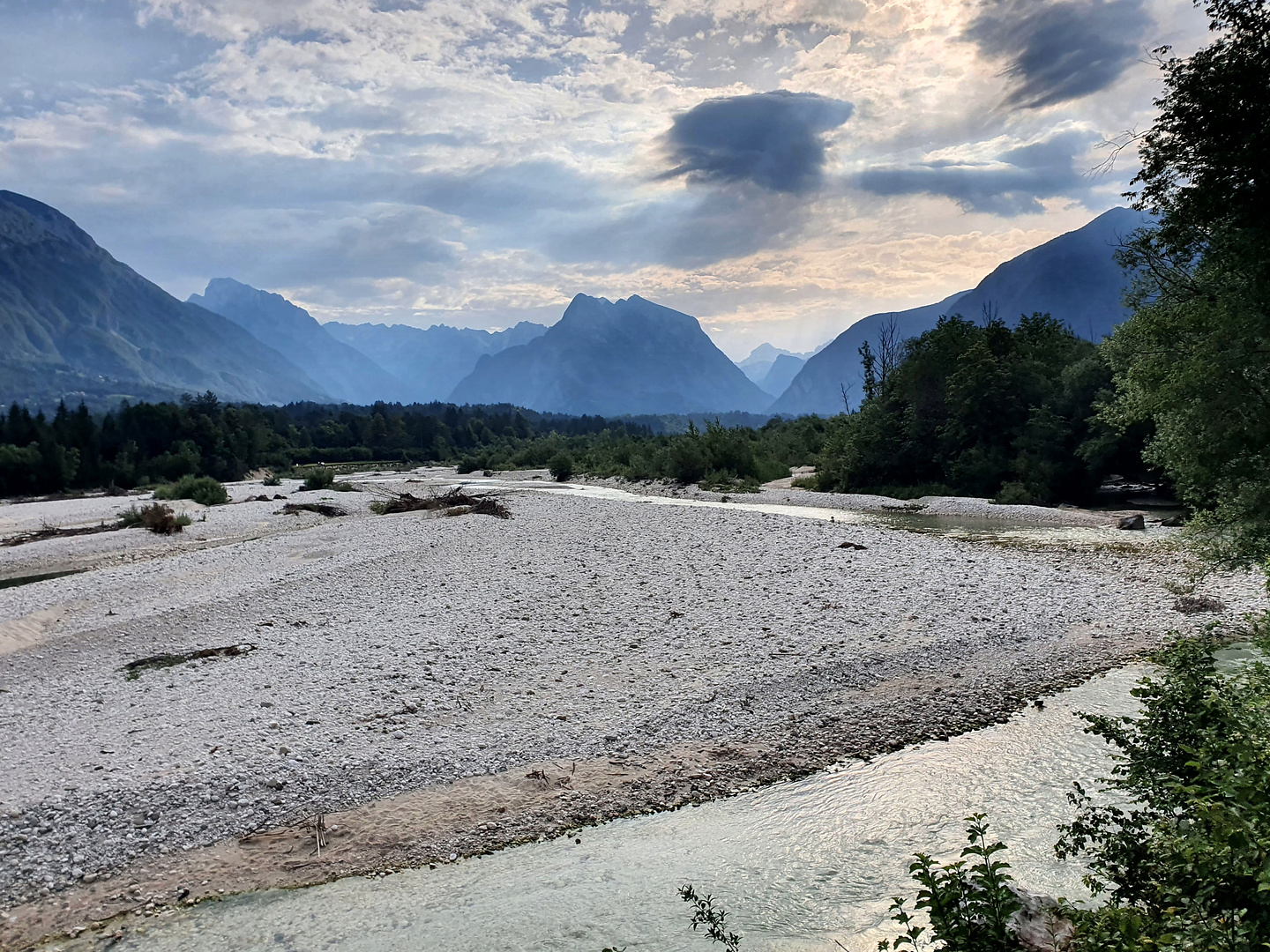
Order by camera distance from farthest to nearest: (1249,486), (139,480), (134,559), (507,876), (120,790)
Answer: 1. (139,480)
2. (134,559)
3. (1249,486)
4. (120,790)
5. (507,876)

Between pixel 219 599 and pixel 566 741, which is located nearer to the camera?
pixel 566 741

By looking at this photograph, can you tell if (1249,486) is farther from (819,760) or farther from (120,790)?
(120,790)

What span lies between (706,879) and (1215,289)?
593 inches

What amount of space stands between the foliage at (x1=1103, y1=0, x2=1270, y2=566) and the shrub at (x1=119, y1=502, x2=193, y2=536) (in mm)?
40357

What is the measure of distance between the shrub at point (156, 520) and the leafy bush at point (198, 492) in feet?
29.3

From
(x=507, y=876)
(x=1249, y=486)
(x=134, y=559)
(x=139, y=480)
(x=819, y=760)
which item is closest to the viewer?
(x=507, y=876)

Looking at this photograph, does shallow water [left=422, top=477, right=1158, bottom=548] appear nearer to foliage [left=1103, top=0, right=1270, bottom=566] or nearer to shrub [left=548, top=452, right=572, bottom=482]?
foliage [left=1103, top=0, right=1270, bottom=566]

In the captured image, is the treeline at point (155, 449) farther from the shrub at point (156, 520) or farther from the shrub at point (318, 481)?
the shrub at point (156, 520)

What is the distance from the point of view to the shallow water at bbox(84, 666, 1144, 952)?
6117mm

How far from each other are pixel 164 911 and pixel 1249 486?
54.4 feet

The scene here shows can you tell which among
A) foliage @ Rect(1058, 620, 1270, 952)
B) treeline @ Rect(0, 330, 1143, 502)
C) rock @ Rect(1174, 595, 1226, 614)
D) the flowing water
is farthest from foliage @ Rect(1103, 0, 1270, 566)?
treeline @ Rect(0, 330, 1143, 502)

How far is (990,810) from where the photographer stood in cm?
763

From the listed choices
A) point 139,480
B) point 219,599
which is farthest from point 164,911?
point 139,480

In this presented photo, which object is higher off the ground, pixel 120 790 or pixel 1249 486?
pixel 1249 486
